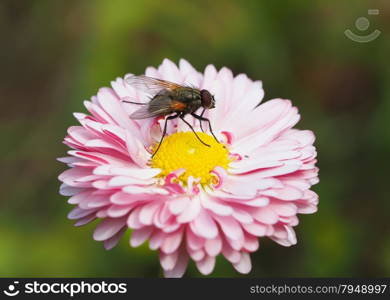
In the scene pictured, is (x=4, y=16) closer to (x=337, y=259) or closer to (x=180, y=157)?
(x=180, y=157)

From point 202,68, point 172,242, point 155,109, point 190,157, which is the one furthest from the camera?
point 202,68

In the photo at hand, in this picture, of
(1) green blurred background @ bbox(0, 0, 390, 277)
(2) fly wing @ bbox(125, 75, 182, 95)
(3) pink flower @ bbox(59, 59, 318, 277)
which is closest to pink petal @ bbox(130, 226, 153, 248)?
(3) pink flower @ bbox(59, 59, 318, 277)

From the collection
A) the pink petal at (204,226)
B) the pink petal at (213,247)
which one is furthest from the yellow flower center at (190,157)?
the pink petal at (213,247)

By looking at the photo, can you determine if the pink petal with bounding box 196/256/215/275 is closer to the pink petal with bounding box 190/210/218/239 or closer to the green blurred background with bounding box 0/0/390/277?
the pink petal with bounding box 190/210/218/239

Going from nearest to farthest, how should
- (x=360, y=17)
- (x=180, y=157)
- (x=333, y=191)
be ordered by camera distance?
(x=180, y=157)
(x=333, y=191)
(x=360, y=17)

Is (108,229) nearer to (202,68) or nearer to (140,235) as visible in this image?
(140,235)

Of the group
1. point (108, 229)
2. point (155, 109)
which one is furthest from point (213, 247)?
point (155, 109)

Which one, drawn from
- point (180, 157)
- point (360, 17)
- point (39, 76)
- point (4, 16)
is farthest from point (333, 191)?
point (4, 16)

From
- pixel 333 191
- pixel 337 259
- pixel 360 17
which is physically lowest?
pixel 337 259
